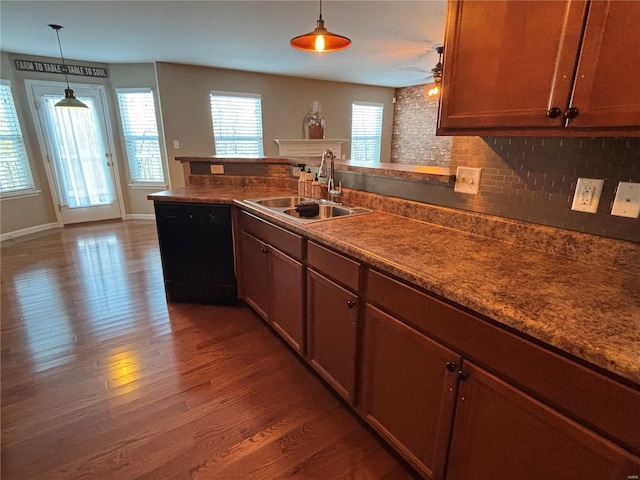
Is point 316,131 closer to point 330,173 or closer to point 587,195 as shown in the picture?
point 330,173

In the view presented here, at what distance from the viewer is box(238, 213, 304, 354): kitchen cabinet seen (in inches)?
73.4

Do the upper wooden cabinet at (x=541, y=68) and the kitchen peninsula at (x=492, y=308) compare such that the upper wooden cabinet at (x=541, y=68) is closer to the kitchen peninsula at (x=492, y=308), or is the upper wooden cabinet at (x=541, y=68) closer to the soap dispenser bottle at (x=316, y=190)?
the kitchen peninsula at (x=492, y=308)

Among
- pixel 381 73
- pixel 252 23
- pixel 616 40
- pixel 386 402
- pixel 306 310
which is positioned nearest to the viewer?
pixel 616 40

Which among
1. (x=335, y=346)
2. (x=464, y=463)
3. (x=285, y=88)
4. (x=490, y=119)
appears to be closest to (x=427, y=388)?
(x=464, y=463)

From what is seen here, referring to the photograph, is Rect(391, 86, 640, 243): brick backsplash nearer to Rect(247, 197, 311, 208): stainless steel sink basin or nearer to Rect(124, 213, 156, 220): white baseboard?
Rect(247, 197, 311, 208): stainless steel sink basin

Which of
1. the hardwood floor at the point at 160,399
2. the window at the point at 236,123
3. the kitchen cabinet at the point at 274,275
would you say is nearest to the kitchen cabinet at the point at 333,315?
the kitchen cabinet at the point at 274,275

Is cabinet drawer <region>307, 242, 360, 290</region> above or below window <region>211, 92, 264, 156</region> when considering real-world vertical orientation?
below

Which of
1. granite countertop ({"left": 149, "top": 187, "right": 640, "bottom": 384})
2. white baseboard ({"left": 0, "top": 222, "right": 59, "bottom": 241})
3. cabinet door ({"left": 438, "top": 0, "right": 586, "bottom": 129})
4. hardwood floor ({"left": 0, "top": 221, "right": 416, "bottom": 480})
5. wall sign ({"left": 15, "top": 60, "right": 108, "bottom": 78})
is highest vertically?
wall sign ({"left": 15, "top": 60, "right": 108, "bottom": 78})

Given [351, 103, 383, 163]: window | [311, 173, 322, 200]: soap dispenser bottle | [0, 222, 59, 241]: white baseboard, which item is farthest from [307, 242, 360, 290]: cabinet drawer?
[351, 103, 383, 163]: window

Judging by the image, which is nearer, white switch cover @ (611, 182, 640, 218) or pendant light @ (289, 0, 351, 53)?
white switch cover @ (611, 182, 640, 218)

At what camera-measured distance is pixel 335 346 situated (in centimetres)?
164

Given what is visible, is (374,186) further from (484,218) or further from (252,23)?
(252,23)

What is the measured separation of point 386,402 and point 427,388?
0.28 m

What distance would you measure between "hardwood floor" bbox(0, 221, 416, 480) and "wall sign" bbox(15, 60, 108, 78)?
3.52 meters
